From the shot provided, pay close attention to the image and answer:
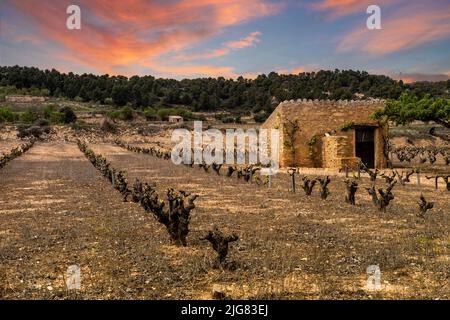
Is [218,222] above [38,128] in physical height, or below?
below

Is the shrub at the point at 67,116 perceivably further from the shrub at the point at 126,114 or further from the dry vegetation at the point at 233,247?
the dry vegetation at the point at 233,247

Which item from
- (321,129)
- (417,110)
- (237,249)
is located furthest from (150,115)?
(237,249)

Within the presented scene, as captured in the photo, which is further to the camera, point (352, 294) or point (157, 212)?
point (157, 212)

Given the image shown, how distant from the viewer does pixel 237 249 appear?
37.4ft

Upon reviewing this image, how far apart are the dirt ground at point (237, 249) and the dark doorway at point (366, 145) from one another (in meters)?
14.8

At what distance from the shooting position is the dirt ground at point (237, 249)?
8.66m

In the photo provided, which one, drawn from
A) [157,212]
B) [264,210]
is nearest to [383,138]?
[264,210]

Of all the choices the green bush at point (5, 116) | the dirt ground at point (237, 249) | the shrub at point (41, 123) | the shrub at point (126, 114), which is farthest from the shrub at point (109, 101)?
the dirt ground at point (237, 249)

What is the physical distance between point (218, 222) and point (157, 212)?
2.68m

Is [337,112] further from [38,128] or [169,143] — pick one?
[38,128]

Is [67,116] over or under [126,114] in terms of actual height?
under

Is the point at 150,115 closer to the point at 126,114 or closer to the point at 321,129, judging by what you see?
the point at 126,114

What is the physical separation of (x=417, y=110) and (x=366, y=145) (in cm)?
632
